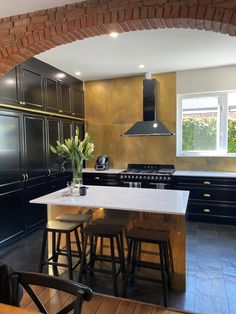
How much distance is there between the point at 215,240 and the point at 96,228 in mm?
2033

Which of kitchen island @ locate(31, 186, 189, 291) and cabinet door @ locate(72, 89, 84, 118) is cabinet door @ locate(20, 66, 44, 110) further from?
kitchen island @ locate(31, 186, 189, 291)

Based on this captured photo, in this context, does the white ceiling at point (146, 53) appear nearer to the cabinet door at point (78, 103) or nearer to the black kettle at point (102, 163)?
the cabinet door at point (78, 103)

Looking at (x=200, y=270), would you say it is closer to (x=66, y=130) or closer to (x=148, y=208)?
(x=148, y=208)

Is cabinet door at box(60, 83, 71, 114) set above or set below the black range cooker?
above

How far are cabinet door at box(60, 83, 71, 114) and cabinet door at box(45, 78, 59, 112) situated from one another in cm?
20

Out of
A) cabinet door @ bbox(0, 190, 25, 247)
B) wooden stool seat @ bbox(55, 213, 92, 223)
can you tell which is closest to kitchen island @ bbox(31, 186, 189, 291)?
wooden stool seat @ bbox(55, 213, 92, 223)

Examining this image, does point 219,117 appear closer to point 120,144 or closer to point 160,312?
point 120,144

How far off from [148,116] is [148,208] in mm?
2936

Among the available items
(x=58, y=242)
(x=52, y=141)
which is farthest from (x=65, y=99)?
(x=58, y=242)

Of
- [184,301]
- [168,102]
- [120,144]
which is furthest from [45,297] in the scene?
[168,102]

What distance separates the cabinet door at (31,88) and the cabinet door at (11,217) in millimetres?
1366

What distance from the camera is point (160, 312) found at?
80.4 inches

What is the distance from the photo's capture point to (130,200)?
251 cm

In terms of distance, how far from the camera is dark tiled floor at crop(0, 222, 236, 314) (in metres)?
2.20
